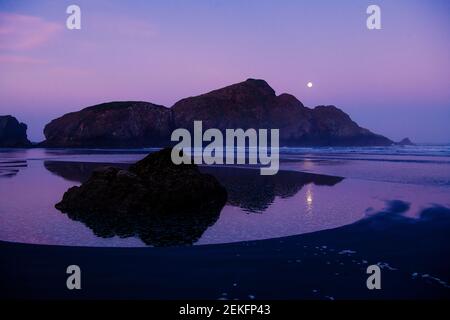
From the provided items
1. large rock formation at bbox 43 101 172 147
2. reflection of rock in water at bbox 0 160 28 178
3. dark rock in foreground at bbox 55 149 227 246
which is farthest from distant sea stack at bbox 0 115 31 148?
dark rock in foreground at bbox 55 149 227 246

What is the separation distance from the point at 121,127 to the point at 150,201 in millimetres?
130512

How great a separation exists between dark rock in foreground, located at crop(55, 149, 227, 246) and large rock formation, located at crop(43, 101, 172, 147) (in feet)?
378

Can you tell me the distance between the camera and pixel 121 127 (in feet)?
454

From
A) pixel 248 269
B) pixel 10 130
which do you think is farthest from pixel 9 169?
pixel 10 130

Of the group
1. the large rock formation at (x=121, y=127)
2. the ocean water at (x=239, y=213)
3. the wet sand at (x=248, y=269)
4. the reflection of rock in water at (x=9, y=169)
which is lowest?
the wet sand at (x=248, y=269)

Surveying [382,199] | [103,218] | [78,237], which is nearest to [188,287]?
[78,237]

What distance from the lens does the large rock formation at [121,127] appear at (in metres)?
132

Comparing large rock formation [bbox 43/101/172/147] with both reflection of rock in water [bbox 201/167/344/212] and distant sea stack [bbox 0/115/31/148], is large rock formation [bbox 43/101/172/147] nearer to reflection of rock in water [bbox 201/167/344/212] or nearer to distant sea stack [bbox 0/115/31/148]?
distant sea stack [bbox 0/115/31/148]

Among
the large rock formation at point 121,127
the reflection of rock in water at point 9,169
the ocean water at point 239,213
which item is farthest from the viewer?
the large rock formation at point 121,127

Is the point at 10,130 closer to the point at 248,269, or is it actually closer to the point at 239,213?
the point at 239,213

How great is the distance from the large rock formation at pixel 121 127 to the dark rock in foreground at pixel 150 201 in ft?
378

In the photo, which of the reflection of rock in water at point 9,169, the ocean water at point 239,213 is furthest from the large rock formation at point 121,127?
the ocean water at point 239,213

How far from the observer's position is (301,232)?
411 inches

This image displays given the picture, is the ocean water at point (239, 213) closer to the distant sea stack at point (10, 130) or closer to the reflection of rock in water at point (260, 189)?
the reflection of rock in water at point (260, 189)
